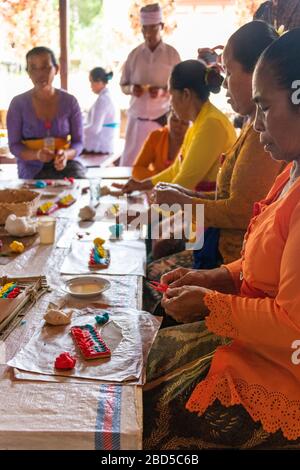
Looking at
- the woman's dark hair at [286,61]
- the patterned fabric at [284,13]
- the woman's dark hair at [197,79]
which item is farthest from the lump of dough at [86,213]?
the woman's dark hair at [286,61]

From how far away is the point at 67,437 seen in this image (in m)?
0.84

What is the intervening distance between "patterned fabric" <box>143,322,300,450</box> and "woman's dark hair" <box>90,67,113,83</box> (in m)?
4.71

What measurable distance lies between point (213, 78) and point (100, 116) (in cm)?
329

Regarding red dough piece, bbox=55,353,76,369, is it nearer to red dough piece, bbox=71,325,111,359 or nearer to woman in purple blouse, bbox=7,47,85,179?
red dough piece, bbox=71,325,111,359

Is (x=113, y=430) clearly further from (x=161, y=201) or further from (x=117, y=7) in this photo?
(x=117, y=7)

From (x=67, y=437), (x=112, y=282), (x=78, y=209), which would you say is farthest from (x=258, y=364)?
(x=78, y=209)

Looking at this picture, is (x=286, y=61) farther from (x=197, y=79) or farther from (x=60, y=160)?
(x=60, y=160)

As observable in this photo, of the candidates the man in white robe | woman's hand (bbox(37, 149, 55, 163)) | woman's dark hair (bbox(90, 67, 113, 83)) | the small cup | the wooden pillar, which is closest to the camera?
the small cup

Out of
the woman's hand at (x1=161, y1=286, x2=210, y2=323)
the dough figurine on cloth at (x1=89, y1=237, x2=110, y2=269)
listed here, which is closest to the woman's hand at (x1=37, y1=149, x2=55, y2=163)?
the dough figurine on cloth at (x1=89, y1=237, x2=110, y2=269)

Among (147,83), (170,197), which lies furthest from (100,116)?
(170,197)

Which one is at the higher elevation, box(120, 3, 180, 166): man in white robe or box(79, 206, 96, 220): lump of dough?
box(120, 3, 180, 166): man in white robe

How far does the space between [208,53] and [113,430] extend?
89.2 inches

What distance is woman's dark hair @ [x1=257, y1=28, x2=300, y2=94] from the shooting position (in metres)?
1.04

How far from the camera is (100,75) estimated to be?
539 cm
